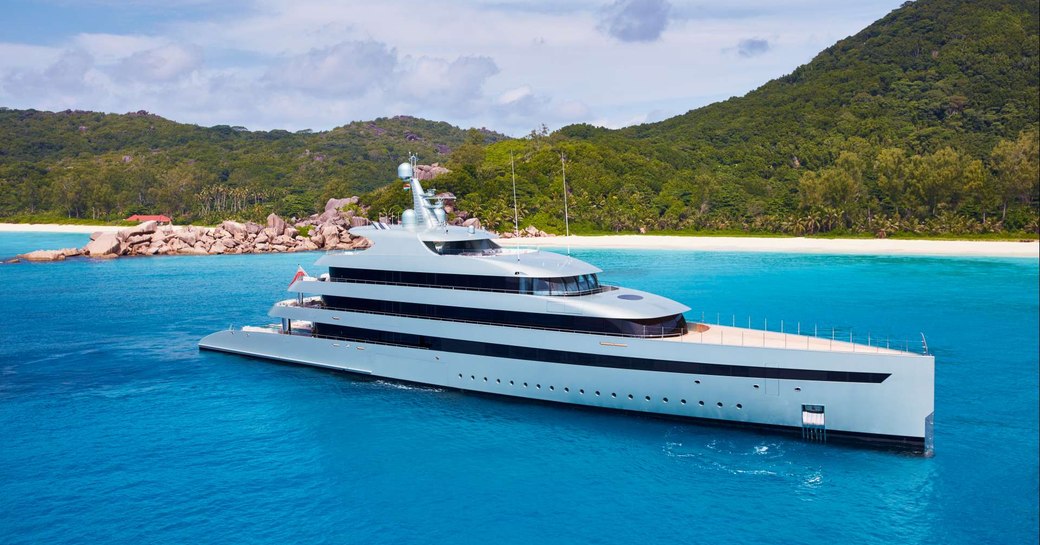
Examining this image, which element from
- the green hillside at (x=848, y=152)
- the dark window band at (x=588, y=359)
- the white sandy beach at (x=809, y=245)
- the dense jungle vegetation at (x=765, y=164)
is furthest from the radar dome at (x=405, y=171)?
the green hillside at (x=848, y=152)

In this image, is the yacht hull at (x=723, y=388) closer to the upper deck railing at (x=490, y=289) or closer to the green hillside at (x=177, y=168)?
the upper deck railing at (x=490, y=289)

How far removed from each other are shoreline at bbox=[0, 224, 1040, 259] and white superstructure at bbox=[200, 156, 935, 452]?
1320 inches

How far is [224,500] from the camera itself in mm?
17719

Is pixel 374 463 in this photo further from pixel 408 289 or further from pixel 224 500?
pixel 408 289

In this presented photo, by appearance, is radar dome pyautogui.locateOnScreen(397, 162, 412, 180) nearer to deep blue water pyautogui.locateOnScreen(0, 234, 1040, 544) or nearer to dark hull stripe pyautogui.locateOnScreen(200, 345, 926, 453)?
deep blue water pyautogui.locateOnScreen(0, 234, 1040, 544)

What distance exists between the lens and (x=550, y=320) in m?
23.4

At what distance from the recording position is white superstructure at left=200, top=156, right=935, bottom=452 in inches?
771

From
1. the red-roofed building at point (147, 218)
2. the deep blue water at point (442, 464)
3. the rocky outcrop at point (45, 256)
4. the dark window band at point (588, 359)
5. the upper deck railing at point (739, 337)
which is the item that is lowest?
the deep blue water at point (442, 464)

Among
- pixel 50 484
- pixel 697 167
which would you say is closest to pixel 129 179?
pixel 697 167

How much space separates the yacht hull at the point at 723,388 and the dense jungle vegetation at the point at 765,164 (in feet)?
93.9

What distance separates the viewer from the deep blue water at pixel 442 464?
636 inches

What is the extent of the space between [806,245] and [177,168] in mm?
126844

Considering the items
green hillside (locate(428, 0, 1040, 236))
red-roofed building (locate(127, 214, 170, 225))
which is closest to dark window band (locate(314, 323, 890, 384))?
green hillside (locate(428, 0, 1040, 236))

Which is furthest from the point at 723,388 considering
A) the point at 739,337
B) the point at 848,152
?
the point at 848,152
